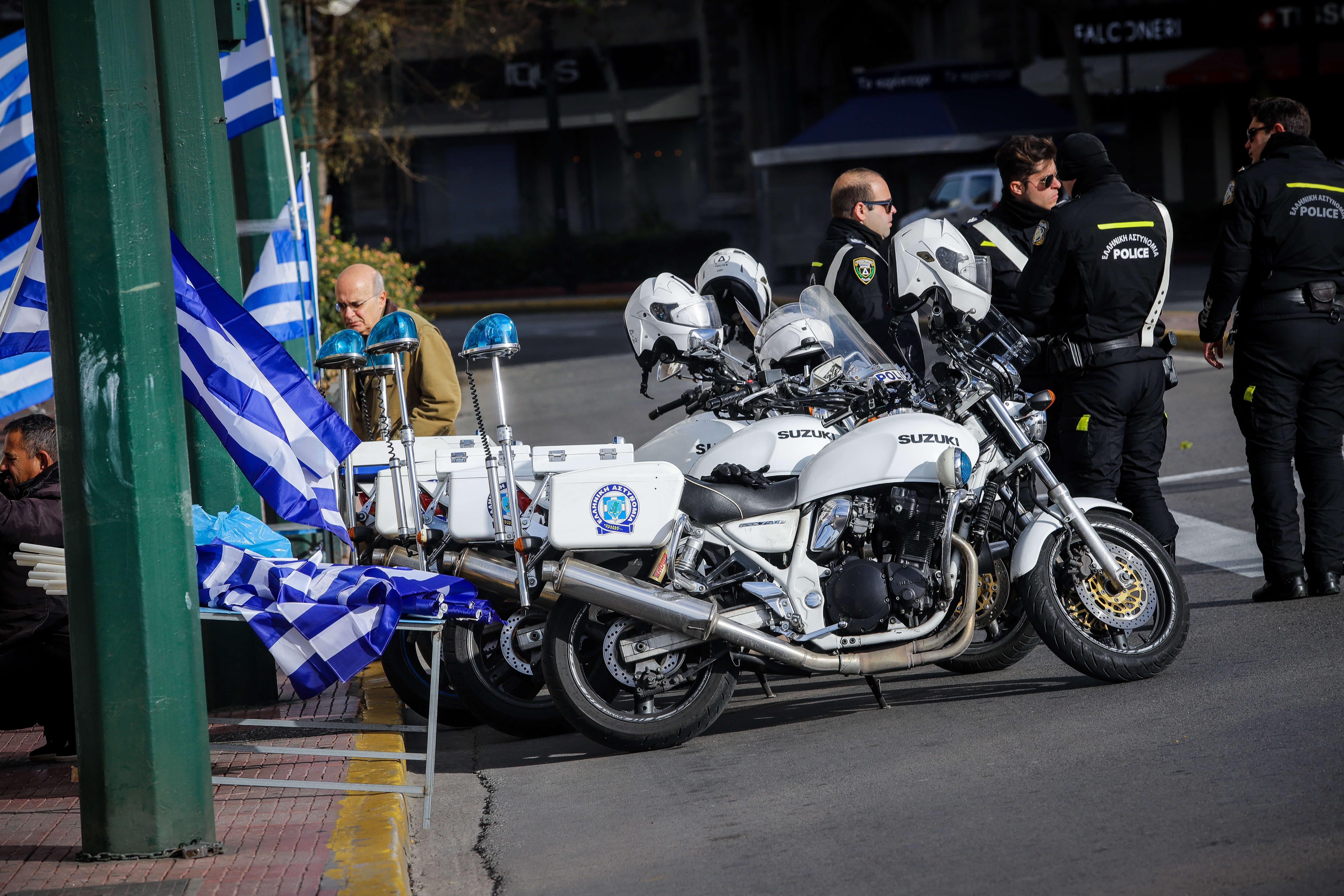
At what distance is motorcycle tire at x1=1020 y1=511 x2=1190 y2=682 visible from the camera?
5.88 metres

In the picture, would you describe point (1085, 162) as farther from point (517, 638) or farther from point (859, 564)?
point (517, 638)

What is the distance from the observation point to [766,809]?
496 centimetres

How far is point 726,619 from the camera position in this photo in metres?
5.55

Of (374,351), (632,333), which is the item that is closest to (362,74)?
(632,333)

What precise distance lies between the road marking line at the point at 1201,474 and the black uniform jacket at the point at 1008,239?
3.49 m

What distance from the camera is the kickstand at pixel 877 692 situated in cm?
593

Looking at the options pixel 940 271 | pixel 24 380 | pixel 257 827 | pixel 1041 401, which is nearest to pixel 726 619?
pixel 1041 401

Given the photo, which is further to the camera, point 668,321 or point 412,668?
point 668,321

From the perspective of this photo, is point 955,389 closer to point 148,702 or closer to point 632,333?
point 632,333

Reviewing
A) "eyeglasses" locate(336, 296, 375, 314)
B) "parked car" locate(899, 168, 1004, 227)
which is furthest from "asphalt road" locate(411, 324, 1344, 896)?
"parked car" locate(899, 168, 1004, 227)

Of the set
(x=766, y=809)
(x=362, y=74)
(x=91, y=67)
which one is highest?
(x=362, y=74)

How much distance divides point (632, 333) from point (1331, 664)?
326 cm

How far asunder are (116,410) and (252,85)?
4866 mm

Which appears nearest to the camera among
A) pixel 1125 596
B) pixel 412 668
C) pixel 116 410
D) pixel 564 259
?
pixel 116 410
